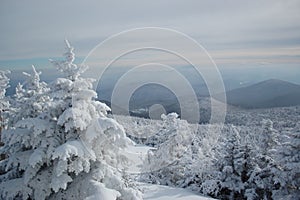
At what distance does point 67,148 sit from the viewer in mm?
8234

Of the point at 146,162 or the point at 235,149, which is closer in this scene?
the point at 235,149

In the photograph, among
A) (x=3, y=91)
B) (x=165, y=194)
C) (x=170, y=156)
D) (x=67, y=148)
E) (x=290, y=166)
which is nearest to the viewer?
(x=67, y=148)

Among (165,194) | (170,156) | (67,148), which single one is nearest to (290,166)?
(165,194)

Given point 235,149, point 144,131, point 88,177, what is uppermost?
point 88,177

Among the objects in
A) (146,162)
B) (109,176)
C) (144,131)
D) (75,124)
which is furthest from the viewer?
(144,131)

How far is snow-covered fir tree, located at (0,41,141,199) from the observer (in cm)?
855

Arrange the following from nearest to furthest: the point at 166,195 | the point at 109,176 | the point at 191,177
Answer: the point at 109,176 < the point at 166,195 < the point at 191,177

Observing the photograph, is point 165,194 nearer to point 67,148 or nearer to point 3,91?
point 67,148

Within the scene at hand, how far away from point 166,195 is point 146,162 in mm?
10377

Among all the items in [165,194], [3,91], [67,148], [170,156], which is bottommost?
[165,194]

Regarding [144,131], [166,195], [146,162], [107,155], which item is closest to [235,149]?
[166,195]

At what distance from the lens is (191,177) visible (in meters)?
22.8

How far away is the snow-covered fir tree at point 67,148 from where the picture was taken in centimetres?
855

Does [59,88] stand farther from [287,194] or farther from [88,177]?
[287,194]
